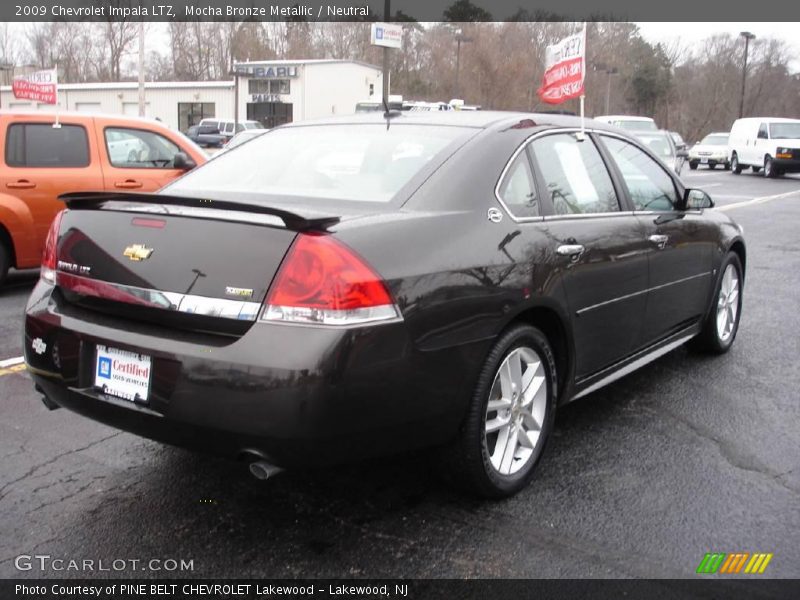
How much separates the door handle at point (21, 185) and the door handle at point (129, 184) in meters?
0.76

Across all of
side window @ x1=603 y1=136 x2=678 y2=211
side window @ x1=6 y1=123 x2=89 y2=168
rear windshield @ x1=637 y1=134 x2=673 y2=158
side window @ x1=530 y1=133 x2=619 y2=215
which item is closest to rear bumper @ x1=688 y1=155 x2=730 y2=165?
rear windshield @ x1=637 y1=134 x2=673 y2=158

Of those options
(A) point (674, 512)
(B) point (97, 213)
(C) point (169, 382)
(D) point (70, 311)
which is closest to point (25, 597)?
(C) point (169, 382)

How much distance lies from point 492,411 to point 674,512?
0.84m

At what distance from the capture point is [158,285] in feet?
8.91

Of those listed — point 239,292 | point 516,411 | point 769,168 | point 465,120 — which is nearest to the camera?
point 239,292

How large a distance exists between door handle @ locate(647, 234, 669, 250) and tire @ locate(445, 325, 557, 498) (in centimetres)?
112

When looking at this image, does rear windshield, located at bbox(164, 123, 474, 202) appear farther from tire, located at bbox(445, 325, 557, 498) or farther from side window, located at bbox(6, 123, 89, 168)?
side window, located at bbox(6, 123, 89, 168)

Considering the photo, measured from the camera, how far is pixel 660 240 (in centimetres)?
424

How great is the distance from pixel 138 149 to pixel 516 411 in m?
5.93

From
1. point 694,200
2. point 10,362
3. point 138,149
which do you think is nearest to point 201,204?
point 10,362

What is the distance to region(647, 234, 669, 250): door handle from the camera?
4169 millimetres

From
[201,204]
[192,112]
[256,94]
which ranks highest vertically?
[256,94]

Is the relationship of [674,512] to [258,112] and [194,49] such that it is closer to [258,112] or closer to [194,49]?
[258,112]

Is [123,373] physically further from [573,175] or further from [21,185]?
[21,185]
